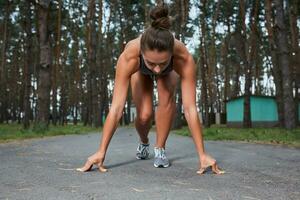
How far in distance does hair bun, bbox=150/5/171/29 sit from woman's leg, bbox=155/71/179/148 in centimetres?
74

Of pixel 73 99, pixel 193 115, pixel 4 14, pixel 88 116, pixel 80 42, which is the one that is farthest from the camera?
pixel 73 99

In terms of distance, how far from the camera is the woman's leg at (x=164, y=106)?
459cm

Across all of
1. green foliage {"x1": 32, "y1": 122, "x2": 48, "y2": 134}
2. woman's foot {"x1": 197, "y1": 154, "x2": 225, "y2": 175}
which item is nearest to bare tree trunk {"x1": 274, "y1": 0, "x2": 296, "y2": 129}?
green foliage {"x1": 32, "y1": 122, "x2": 48, "y2": 134}

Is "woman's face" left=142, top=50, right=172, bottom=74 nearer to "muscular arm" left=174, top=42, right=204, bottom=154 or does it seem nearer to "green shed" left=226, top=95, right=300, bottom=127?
"muscular arm" left=174, top=42, right=204, bottom=154

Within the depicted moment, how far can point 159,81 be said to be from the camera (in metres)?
4.59

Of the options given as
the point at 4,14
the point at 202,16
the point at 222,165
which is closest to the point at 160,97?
the point at 222,165

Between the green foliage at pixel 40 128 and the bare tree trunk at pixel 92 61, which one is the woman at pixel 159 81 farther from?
the bare tree trunk at pixel 92 61

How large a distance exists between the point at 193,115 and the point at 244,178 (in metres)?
0.86

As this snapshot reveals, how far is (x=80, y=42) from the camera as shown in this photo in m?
42.7

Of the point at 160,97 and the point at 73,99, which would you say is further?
the point at 73,99

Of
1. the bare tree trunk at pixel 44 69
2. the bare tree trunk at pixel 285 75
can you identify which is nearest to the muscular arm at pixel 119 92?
the bare tree trunk at pixel 44 69

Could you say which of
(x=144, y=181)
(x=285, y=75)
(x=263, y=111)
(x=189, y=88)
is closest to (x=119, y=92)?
(x=189, y=88)

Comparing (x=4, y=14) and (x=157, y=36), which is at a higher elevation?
(x=4, y=14)

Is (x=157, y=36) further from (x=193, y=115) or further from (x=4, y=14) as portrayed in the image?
(x=4, y=14)
